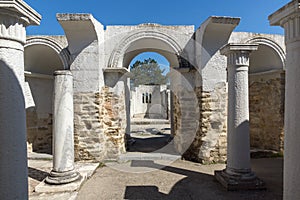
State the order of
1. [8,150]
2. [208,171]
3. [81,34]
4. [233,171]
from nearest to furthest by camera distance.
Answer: [8,150], [233,171], [208,171], [81,34]

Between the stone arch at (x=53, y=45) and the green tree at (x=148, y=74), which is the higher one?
the green tree at (x=148, y=74)

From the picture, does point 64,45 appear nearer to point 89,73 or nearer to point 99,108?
point 89,73

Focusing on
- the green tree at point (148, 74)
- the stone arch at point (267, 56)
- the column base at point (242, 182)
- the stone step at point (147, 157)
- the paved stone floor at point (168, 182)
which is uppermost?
the green tree at point (148, 74)

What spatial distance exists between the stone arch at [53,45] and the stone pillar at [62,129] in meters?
1.94

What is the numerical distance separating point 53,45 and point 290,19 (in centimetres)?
610

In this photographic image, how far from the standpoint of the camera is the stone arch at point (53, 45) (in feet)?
19.4

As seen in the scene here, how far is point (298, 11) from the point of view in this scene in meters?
1.91

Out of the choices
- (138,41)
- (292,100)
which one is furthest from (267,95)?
(292,100)

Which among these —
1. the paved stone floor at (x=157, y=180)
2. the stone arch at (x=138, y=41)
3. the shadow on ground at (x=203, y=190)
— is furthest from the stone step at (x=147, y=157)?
the stone arch at (x=138, y=41)

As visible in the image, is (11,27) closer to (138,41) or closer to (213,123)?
(138,41)

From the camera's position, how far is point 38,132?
739cm

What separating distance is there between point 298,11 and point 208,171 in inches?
164

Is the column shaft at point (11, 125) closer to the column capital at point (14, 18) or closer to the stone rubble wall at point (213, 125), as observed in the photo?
the column capital at point (14, 18)

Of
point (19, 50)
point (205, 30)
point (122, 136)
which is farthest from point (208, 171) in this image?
point (19, 50)
